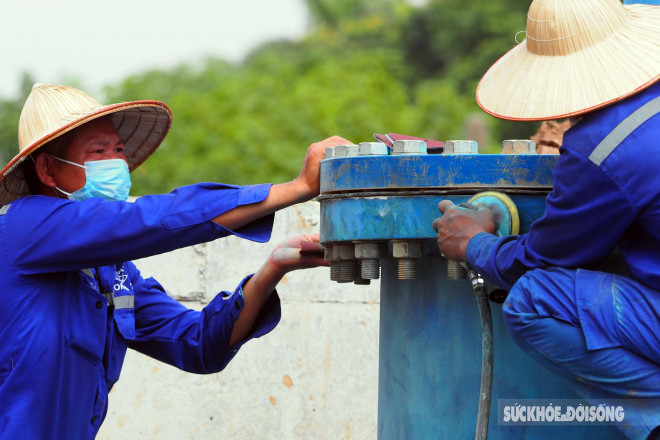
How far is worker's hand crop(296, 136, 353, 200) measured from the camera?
2.98 metres

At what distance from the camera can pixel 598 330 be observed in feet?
7.66

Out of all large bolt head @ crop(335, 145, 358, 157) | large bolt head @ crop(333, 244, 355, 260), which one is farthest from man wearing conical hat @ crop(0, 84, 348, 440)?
large bolt head @ crop(333, 244, 355, 260)

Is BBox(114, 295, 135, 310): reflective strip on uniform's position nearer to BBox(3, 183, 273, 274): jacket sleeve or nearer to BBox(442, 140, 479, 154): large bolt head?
BBox(3, 183, 273, 274): jacket sleeve

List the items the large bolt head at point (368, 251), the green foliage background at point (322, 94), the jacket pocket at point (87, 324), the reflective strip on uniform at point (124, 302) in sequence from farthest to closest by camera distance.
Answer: the green foliage background at point (322, 94) → the reflective strip on uniform at point (124, 302) → the jacket pocket at point (87, 324) → the large bolt head at point (368, 251)

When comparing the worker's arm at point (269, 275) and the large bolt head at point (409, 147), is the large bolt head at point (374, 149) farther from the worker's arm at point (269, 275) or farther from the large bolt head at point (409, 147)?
the worker's arm at point (269, 275)

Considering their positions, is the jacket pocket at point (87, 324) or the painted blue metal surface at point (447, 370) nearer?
the painted blue metal surface at point (447, 370)

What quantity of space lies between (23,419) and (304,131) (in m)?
14.7

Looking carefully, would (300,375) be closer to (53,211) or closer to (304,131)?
(53,211)

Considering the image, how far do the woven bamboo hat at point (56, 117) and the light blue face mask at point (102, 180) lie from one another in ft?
0.44

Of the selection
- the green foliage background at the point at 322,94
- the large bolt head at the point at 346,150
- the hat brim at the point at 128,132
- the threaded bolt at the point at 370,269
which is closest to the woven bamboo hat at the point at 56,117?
the hat brim at the point at 128,132

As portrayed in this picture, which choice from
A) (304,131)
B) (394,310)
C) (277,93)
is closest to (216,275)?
(394,310)

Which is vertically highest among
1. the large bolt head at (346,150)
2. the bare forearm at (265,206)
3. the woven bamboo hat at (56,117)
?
the woven bamboo hat at (56,117)

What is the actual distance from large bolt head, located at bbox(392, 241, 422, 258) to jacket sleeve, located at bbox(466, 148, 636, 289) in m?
0.21

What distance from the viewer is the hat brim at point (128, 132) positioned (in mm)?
3178
